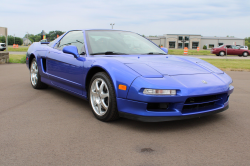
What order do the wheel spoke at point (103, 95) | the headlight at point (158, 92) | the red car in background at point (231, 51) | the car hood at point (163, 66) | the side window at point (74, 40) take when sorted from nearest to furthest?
the headlight at point (158, 92) < the car hood at point (163, 66) < the wheel spoke at point (103, 95) < the side window at point (74, 40) < the red car in background at point (231, 51)

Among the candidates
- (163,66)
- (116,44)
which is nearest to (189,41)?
(116,44)

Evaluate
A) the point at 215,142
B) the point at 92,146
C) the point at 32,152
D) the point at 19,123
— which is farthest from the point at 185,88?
the point at 19,123

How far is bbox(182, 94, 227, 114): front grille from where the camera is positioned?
310cm

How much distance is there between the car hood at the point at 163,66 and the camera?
10.5ft

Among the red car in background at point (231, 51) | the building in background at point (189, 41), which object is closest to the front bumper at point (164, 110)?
the red car in background at point (231, 51)

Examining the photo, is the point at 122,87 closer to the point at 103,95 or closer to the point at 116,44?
the point at 103,95

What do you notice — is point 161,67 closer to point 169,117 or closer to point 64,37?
point 169,117

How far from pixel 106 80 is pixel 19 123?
1.30 m

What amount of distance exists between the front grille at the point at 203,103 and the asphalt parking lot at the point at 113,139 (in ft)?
0.87

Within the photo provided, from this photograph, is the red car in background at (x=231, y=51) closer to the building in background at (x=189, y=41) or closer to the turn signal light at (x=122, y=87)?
the turn signal light at (x=122, y=87)

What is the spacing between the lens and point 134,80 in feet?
9.92

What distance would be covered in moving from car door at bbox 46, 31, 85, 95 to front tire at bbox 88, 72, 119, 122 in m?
0.33

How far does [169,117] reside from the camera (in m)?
3.00

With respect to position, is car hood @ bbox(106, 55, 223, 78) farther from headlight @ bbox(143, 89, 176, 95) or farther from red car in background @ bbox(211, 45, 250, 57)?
red car in background @ bbox(211, 45, 250, 57)
